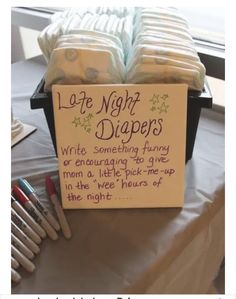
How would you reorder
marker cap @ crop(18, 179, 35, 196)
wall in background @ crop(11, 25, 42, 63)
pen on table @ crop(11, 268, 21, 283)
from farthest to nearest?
1. wall in background @ crop(11, 25, 42, 63)
2. marker cap @ crop(18, 179, 35, 196)
3. pen on table @ crop(11, 268, 21, 283)

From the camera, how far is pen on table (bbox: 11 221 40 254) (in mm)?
541

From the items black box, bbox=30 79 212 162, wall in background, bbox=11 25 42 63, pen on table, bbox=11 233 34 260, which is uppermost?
black box, bbox=30 79 212 162

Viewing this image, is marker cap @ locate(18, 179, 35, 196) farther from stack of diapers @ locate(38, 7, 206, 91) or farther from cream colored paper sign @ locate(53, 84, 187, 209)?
stack of diapers @ locate(38, 7, 206, 91)

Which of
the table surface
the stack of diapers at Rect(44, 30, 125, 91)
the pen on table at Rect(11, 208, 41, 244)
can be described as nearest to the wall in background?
the table surface

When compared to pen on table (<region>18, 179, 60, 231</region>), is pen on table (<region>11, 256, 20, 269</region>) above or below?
below

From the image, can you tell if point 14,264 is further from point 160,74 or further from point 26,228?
point 160,74

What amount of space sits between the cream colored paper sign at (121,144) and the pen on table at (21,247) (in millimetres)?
110

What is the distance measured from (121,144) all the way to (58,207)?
0.51ft

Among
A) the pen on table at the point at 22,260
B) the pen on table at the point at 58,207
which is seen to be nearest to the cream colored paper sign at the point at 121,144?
the pen on table at the point at 58,207

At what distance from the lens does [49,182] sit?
64 centimetres

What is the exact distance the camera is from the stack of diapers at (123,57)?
57cm

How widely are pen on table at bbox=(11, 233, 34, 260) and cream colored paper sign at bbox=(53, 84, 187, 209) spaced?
0.11m

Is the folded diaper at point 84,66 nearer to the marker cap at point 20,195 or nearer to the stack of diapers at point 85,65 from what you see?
the stack of diapers at point 85,65
